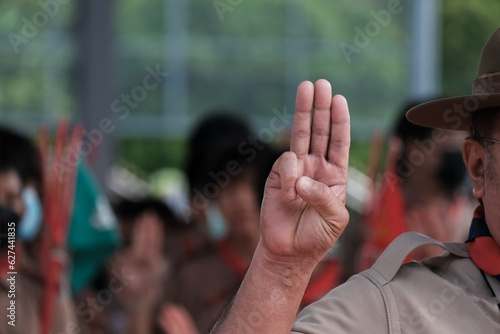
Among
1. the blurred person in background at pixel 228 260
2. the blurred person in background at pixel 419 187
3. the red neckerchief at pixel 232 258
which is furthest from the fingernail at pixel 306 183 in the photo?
the blurred person in background at pixel 419 187

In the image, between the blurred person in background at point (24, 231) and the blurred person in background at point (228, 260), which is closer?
the blurred person in background at point (24, 231)

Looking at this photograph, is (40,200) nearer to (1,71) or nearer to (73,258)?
(73,258)

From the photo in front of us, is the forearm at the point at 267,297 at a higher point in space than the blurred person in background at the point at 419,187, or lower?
higher

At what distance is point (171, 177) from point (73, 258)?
8.72m

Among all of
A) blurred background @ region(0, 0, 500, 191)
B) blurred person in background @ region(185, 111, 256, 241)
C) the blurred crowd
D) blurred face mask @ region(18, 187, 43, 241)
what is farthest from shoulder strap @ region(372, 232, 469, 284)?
blurred background @ region(0, 0, 500, 191)

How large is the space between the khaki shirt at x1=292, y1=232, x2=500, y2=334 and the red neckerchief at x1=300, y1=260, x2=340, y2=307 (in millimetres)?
1812

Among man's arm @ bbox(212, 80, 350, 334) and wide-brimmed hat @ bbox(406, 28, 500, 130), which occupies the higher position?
wide-brimmed hat @ bbox(406, 28, 500, 130)

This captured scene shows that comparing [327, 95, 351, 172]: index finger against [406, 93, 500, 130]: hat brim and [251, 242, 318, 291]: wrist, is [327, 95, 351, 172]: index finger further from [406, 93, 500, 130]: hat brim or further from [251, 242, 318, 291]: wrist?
[406, 93, 500, 130]: hat brim

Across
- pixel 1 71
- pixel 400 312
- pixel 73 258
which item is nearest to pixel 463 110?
pixel 400 312

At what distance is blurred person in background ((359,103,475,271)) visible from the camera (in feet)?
14.1

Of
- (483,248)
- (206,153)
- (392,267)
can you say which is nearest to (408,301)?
(392,267)

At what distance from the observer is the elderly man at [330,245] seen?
1663mm

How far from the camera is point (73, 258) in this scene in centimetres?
455

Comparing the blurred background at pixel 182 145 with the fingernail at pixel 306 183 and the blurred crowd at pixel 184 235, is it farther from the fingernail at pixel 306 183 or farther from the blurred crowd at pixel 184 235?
the fingernail at pixel 306 183
